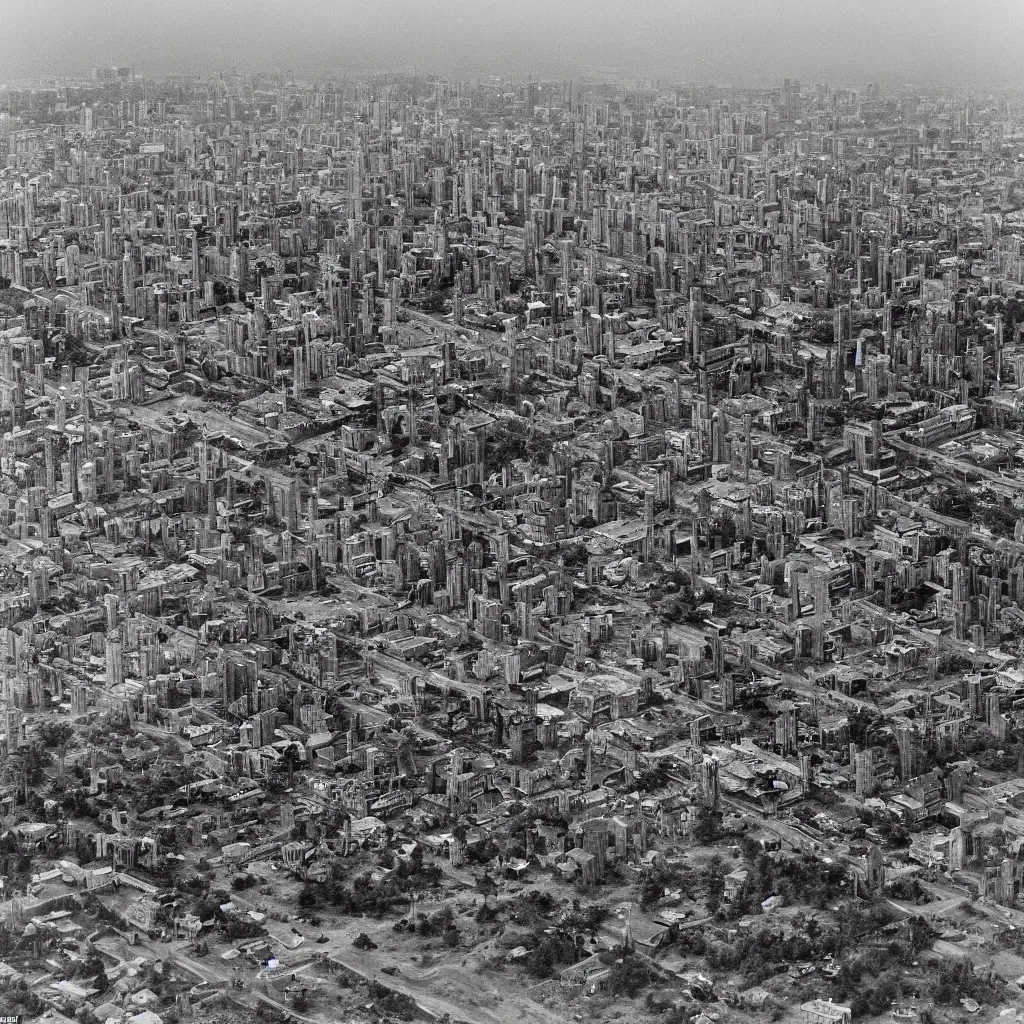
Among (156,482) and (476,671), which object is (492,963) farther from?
(156,482)

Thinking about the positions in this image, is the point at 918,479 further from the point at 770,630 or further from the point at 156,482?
the point at 156,482

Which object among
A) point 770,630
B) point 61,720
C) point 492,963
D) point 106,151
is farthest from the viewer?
point 106,151

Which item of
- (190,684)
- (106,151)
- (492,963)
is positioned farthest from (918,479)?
(106,151)

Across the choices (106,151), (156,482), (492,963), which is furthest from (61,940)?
(106,151)

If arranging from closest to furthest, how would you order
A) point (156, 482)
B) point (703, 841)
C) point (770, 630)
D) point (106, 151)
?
point (703, 841) → point (770, 630) → point (156, 482) → point (106, 151)

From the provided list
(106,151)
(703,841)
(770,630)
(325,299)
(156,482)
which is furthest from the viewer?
(106,151)

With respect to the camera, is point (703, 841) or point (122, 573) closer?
point (703, 841)
